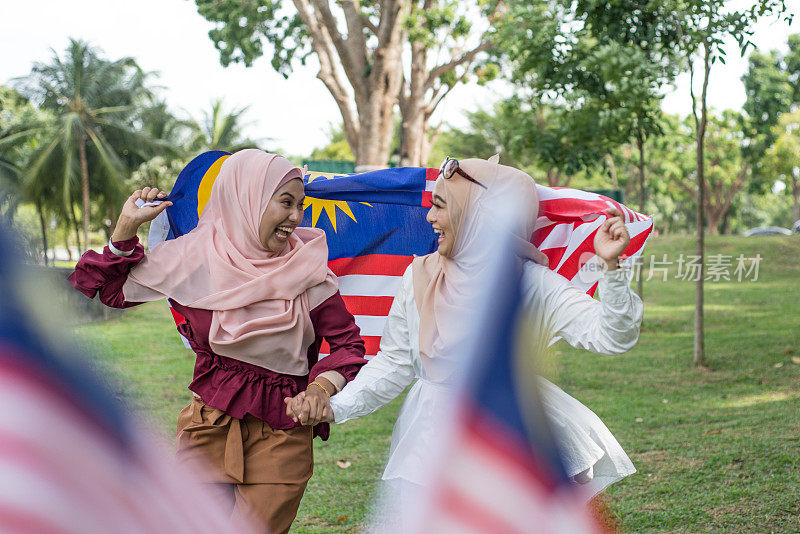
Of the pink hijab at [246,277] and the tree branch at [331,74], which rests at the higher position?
the tree branch at [331,74]

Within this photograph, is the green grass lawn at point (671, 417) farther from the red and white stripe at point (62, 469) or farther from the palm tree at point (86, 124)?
the palm tree at point (86, 124)

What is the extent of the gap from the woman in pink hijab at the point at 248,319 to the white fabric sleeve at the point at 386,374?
0.19 ft

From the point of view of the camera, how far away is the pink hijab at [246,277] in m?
2.84

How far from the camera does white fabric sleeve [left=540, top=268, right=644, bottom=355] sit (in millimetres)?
2336

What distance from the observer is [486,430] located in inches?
101

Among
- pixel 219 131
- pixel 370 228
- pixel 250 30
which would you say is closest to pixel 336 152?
pixel 219 131

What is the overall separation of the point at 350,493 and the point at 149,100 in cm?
4109

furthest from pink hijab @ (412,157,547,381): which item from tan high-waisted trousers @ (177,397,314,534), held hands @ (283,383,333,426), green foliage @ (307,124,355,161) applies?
green foliage @ (307,124,355,161)

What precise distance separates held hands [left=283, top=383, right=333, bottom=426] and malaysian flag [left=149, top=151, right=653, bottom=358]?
832 millimetres

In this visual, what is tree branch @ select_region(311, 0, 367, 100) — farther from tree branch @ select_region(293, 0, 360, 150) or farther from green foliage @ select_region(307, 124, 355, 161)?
green foliage @ select_region(307, 124, 355, 161)

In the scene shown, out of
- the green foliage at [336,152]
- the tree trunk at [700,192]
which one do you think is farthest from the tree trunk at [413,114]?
the green foliage at [336,152]

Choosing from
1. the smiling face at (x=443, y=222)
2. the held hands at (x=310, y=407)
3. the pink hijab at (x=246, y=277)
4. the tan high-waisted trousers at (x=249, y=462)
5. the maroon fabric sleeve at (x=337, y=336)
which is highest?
the smiling face at (x=443, y=222)

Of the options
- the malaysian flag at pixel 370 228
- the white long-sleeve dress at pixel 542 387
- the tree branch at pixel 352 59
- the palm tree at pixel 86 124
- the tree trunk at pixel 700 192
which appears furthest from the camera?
the palm tree at pixel 86 124

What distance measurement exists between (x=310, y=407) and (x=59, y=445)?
0.96 metres
